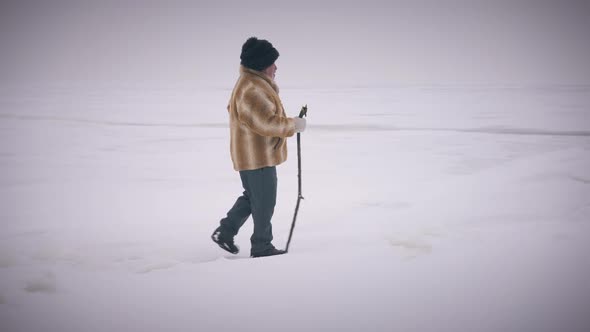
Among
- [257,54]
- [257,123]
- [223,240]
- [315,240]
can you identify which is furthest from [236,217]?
[257,54]

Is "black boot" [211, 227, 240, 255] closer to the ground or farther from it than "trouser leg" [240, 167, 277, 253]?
closer to the ground

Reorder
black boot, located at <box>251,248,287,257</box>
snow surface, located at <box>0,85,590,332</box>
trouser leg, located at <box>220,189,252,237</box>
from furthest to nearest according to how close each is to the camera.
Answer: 1. trouser leg, located at <box>220,189,252,237</box>
2. black boot, located at <box>251,248,287,257</box>
3. snow surface, located at <box>0,85,590,332</box>

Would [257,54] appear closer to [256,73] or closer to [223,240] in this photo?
[256,73]

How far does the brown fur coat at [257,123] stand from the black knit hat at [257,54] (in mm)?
40

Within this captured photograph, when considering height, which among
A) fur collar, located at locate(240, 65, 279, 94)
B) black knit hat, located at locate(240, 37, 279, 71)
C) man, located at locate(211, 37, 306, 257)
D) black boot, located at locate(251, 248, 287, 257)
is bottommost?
black boot, located at locate(251, 248, 287, 257)

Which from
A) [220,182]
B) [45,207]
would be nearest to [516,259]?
[220,182]

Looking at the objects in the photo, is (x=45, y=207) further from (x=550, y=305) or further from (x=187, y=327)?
(x=550, y=305)

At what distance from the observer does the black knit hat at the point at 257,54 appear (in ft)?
8.50

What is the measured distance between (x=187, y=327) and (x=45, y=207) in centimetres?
278

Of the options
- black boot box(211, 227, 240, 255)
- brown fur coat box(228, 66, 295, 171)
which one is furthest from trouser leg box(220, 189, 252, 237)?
brown fur coat box(228, 66, 295, 171)

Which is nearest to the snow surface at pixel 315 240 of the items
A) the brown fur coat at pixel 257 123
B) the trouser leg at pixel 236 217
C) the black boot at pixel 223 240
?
the black boot at pixel 223 240

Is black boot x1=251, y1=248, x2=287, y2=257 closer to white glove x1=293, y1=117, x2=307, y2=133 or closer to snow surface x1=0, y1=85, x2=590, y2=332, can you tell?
snow surface x1=0, y1=85, x2=590, y2=332

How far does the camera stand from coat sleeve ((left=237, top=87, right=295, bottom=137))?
2.51 m

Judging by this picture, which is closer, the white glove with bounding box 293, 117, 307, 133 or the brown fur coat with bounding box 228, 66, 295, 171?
the brown fur coat with bounding box 228, 66, 295, 171
